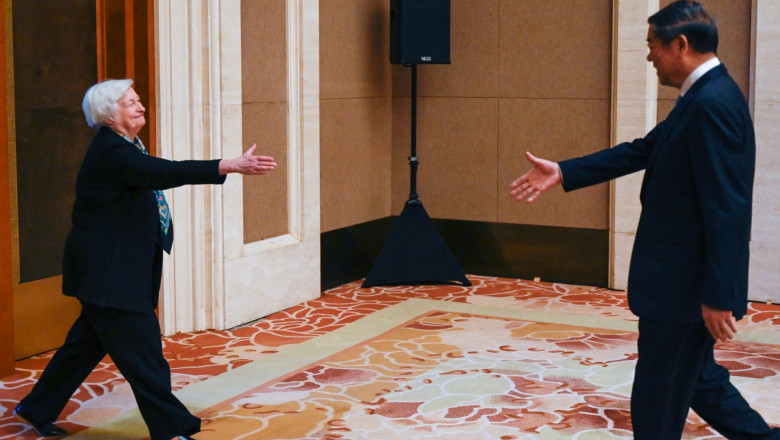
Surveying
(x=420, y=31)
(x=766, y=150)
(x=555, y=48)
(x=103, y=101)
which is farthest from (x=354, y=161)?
(x=103, y=101)

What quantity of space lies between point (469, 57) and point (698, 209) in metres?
4.59

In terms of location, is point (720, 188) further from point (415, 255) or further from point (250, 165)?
point (415, 255)

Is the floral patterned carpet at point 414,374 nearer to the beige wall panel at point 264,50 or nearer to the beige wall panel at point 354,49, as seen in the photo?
the beige wall panel at point 264,50

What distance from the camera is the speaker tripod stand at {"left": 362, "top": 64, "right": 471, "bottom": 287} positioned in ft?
22.8

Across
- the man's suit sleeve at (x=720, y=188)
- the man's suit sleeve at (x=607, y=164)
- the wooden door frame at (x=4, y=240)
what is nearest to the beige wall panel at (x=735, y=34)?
the man's suit sleeve at (x=607, y=164)

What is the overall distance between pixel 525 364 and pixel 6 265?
2429 mm

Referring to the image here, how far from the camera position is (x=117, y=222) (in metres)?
3.66

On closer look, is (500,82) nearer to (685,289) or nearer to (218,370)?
(218,370)

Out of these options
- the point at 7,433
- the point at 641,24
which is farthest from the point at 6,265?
the point at 641,24

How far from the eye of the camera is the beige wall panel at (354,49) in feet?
21.8

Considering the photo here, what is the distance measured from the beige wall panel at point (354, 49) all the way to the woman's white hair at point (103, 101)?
9.56ft

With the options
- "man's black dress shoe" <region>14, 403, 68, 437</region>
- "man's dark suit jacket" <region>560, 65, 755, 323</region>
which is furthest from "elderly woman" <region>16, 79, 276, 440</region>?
"man's dark suit jacket" <region>560, 65, 755, 323</region>

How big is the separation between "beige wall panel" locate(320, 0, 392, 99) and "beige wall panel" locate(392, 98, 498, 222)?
0.42m

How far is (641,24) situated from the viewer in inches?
257
